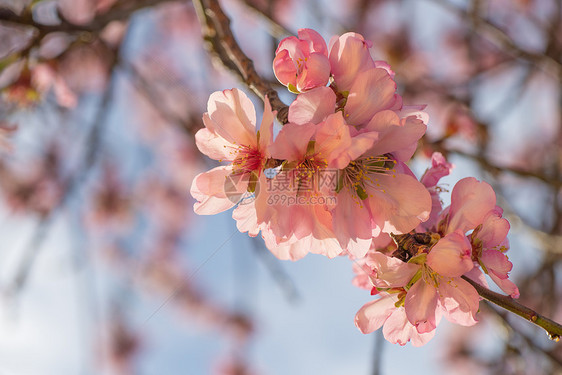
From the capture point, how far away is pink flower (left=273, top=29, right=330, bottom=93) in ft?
1.79

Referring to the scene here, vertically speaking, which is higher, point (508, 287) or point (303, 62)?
point (303, 62)

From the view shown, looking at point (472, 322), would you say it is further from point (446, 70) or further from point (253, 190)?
point (446, 70)

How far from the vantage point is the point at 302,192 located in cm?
55

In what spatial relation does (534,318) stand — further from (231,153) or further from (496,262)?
(231,153)

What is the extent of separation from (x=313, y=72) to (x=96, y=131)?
141 centimetres

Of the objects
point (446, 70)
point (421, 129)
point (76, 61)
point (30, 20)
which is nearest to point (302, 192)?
point (421, 129)

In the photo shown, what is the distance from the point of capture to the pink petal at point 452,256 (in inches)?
19.5

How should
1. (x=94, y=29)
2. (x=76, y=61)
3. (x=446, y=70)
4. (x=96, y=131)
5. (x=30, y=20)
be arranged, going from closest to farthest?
1. (x=30, y=20)
2. (x=94, y=29)
3. (x=96, y=131)
4. (x=76, y=61)
5. (x=446, y=70)

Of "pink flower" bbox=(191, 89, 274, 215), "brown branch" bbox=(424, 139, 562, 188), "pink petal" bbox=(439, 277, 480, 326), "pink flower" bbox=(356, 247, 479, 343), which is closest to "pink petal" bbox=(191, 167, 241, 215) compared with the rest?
"pink flower" bbox=(191, 89, 274, 215)

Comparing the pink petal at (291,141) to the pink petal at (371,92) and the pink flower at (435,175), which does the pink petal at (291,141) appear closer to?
the pink petal at (371,92)

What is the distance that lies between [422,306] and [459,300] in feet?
0.16

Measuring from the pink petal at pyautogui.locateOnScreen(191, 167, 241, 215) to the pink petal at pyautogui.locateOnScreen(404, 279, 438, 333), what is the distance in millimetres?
275

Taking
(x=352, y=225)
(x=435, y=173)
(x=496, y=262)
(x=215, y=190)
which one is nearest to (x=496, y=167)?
(x=435, y=173)

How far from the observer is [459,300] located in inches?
21.7
